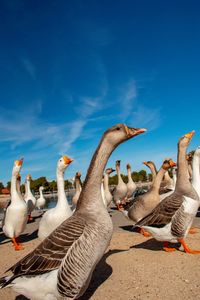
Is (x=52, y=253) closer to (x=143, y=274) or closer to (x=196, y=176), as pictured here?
(x=143, y=274)

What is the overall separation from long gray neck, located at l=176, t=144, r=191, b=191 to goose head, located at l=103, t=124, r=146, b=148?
322 cm

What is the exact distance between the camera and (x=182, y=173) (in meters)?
7.45

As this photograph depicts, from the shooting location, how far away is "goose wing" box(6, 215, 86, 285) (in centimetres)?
377

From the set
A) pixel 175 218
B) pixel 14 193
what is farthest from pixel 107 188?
pixel 175 218

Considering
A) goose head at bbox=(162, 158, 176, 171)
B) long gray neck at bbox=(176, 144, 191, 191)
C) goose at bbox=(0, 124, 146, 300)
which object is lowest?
goose at bbox=(0, 124, 146, 300)

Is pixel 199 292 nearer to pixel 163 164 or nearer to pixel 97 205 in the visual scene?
pixel 97 205

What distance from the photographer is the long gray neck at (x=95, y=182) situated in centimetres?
429

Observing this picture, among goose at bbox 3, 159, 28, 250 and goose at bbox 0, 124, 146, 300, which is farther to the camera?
goose at bbox 3, 159, 28, 250

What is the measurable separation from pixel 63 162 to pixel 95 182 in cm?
461

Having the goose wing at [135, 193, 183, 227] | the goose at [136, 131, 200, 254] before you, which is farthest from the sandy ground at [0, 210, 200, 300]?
the goose wing at [135, 193, 183, 227]

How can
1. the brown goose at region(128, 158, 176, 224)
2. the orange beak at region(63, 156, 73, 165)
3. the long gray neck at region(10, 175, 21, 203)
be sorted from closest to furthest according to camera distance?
the orange beak at region(63, 156, 73, 165), the brown goose at region(128, 158, 176, 224), the long gray neck at region(10, 175, 21, 203)

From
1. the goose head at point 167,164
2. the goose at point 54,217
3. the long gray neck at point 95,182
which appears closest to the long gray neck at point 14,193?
the goose at point 54,217

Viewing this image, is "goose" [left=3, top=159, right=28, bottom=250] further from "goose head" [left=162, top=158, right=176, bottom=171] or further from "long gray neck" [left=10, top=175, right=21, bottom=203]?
"goose head" [left=162, top=158, right=176, bottom=171]

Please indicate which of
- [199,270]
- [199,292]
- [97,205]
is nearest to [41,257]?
[97,205]
